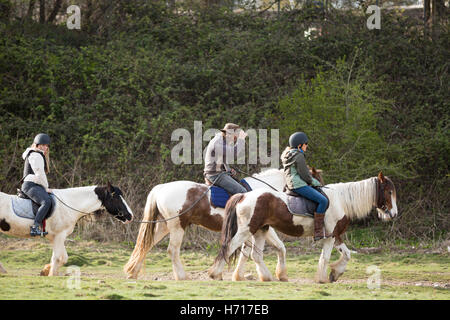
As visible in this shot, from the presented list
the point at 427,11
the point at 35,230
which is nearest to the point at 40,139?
the point at 35,230

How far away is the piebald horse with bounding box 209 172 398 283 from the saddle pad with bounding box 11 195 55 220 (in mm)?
3124

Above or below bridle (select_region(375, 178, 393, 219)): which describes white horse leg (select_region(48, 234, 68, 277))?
below

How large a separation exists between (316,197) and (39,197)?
4.54m

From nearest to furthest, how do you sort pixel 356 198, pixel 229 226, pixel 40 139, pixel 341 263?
pixel 229 226 < pixel 341 263 < pixel 356 198 < pixel 40 139

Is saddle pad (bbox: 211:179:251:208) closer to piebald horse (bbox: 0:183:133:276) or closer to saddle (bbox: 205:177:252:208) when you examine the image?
saddle (bbox: 205:177:252:208)

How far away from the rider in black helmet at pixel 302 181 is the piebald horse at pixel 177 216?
79 cm

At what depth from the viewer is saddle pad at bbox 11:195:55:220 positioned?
11.0 m

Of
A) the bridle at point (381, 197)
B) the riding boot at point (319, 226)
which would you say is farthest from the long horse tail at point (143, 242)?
the bridle at point (381, 197)

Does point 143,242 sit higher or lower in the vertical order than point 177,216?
lower

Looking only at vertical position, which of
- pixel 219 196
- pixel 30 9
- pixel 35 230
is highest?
pixel 30 9

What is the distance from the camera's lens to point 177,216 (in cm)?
1156

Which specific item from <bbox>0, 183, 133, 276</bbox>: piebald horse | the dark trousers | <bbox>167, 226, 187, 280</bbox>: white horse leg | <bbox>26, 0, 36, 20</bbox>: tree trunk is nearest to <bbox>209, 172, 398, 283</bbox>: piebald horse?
<bbox>167, 226, 187, 280</bbox>: white horse leg

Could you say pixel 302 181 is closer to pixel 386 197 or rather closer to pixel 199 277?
pixel 386 197

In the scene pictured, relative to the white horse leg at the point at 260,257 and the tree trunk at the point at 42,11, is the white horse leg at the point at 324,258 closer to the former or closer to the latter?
the white horse leg at the point at 260,257
